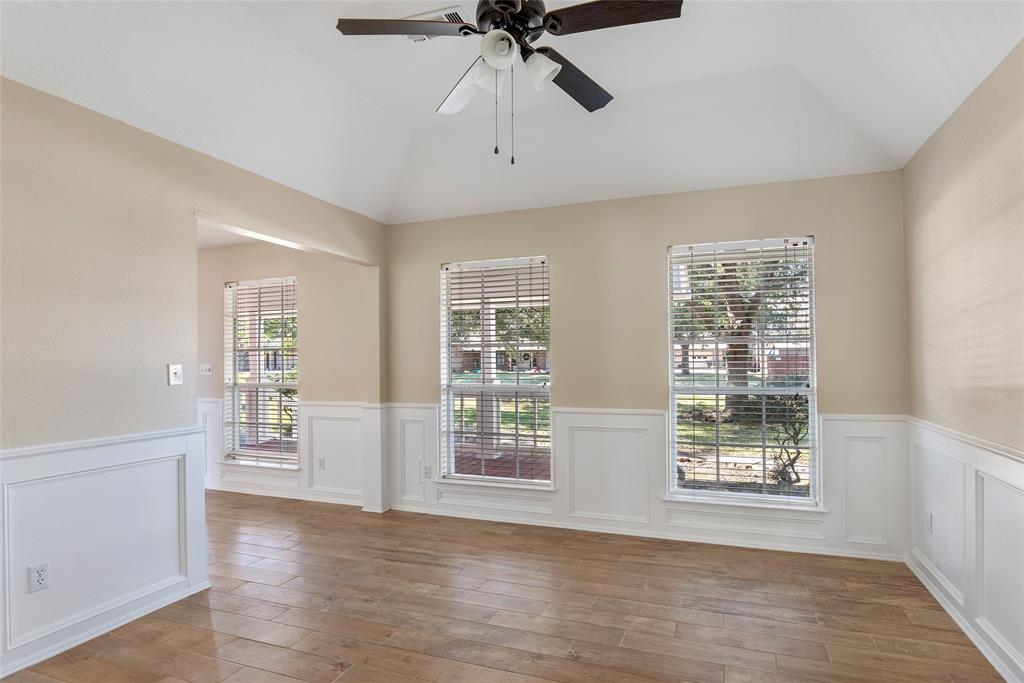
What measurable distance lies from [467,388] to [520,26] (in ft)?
10.6

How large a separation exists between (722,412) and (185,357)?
3663mm

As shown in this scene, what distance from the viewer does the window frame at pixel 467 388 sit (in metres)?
4.60

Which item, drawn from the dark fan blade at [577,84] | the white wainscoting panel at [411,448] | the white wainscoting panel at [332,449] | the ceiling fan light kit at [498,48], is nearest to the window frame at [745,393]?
the dark fan blade at [577,84]

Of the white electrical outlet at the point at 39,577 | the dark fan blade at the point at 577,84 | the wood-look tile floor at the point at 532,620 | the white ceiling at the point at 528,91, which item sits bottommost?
the wood-look tile floor at the point at 532,620

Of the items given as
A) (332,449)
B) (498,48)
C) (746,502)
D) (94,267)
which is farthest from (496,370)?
(498,48)

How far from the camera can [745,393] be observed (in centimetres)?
405

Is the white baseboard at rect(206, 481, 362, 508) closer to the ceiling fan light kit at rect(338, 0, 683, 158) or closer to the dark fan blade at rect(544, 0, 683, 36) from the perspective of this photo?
the ceiling fan light kit at rect(338, 0, 683, 158)

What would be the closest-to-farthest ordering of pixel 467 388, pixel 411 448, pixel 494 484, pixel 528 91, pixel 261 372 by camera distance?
pixel 528 91 → pixel 494 484 → pixel 467 388 → pixel 411 448 → pixel 261 372

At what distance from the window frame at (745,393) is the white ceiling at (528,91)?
1.60 ft

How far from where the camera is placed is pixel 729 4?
9.29 ft

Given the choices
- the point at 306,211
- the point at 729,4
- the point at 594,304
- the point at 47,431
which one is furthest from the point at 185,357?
the point at 729,4

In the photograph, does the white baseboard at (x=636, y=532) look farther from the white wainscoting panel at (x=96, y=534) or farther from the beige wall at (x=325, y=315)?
the white wainscoting panel at (x=96, y=534)

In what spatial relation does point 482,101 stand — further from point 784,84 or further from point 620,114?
point 784,84

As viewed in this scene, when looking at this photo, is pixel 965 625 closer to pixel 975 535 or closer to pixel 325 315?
pixel 975 535
